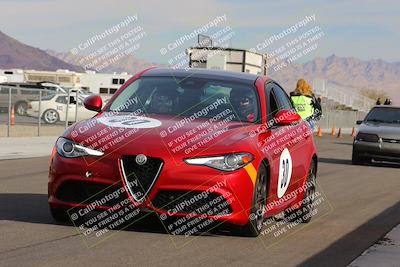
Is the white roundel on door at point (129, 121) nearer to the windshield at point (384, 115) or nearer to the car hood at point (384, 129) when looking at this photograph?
the car hood at point (384, 129)

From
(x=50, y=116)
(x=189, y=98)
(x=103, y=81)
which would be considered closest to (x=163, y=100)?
(x=189, y=98)

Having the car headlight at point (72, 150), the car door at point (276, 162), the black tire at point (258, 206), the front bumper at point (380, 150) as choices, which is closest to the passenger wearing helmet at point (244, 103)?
the car door at point (276, 162)

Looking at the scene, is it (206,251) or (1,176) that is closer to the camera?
(206,251)

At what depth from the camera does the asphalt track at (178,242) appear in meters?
6.69

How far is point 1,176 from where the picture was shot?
44.1ft

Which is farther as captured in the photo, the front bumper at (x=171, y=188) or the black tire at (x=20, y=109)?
the black tire at (x=20, y=109)

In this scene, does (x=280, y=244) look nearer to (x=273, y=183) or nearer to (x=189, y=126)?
(x=273, y=183)

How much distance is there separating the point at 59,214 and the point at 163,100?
60.2 inches

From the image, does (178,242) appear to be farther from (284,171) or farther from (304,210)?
(304,210)

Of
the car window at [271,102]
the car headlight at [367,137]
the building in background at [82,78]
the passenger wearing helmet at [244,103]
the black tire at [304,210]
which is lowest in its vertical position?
the building in background at [82,78]

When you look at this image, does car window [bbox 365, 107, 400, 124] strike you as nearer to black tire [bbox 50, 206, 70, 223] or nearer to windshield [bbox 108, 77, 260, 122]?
windshield [bbox 108, 77, 260, 122]

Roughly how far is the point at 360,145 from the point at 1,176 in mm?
10197

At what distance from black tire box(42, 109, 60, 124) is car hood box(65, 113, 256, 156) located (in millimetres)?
24173

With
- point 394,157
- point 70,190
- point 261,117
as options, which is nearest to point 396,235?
point 261,117
